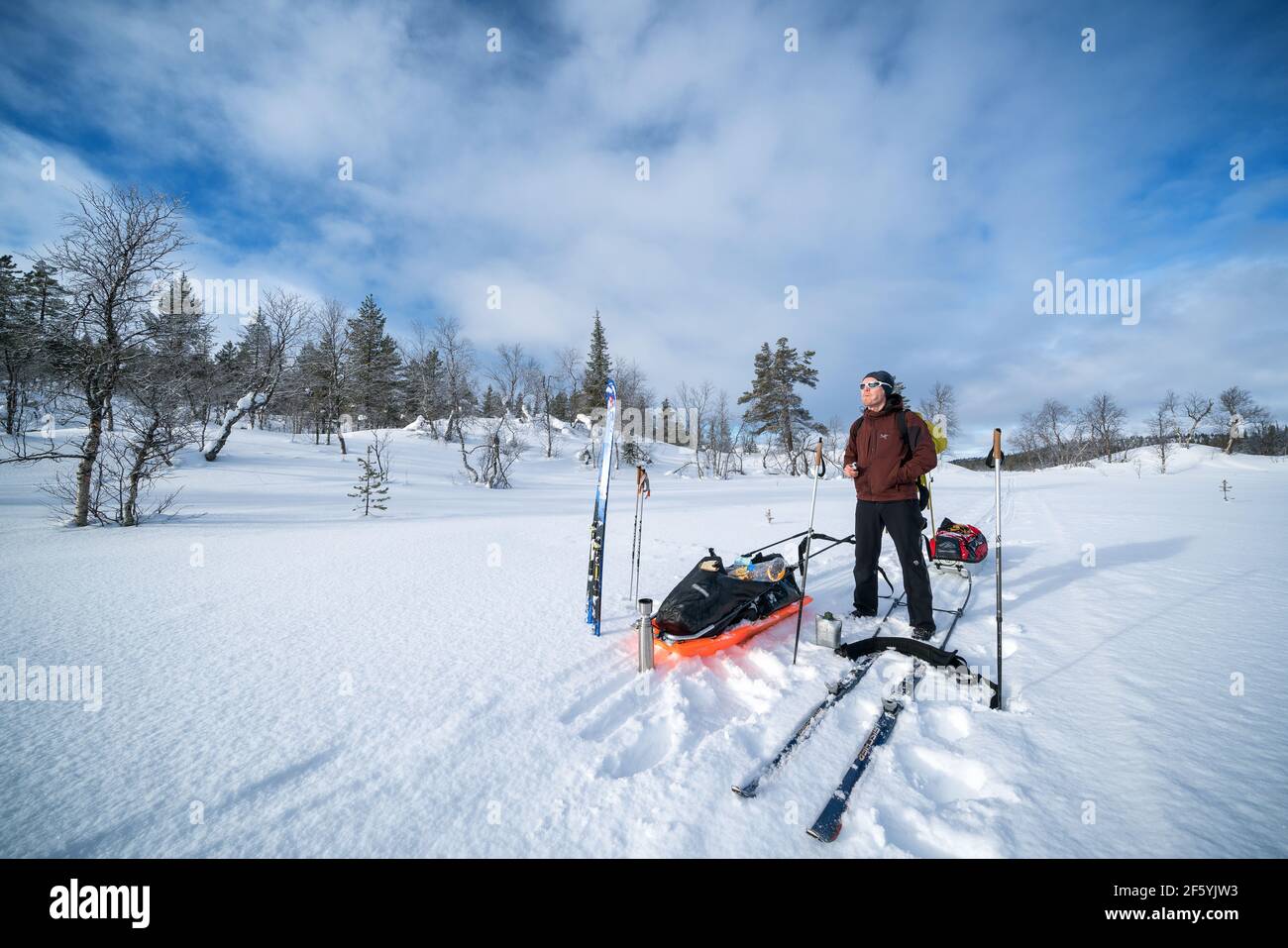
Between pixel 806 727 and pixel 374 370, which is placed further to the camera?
pixel 374 370

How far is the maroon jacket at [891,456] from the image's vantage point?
393cm

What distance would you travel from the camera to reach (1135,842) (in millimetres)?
1659

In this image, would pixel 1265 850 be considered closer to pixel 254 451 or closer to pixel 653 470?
pixel 254 451

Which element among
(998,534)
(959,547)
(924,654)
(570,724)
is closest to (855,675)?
(924,654)

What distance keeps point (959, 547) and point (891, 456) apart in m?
2.60

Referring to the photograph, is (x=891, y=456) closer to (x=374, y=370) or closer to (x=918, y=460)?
(x=918, y=460)

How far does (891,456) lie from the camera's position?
4.00 m

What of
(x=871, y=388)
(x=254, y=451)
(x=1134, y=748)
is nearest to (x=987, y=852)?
(x=1134, y=748)

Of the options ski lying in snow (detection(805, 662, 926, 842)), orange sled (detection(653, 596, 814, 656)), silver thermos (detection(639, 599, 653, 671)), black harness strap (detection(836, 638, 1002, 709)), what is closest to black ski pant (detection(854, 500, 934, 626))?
black harness strap (detection(836, 638, 1002, 709))

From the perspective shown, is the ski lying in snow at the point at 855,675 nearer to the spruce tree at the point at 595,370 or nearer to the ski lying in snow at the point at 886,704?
the ski lying in snow at the point at 886,704

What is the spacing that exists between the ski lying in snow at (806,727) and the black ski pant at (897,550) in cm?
78

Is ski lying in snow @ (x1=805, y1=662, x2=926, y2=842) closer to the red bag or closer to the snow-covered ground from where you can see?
the snow-covered ground

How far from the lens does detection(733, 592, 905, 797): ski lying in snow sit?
197 cm

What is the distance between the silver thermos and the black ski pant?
2183mm
